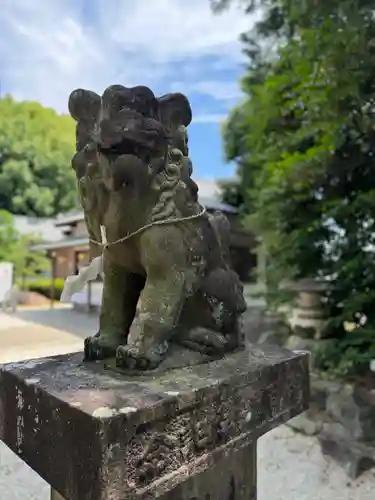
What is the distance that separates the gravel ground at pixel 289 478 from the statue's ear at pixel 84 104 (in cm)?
184

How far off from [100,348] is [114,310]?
0.09 m

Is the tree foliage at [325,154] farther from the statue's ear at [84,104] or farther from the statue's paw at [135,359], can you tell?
the statue's paw at [135,359]

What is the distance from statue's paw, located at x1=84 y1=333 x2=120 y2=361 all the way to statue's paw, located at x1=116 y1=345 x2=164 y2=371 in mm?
103

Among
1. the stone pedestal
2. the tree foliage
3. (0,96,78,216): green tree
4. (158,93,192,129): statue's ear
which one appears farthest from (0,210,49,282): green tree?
(158,93,192,129): statue's ear

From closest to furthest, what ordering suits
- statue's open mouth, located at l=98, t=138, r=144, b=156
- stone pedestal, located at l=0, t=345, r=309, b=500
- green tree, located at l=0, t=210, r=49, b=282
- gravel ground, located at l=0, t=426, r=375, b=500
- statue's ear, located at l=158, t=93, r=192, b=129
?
stone pedestal, located at l=0, t=345, r=309, b=500
statue's open mouth, located at l=98, t=138, r=144, b=156
statue's ear, located at l=158, t=93, r=192, b=129
gravel ground, located at l=0, t=426, r=375, b=500
green tree, located at l=0, t=210, r=49, b=282

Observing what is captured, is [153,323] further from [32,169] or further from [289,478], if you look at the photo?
[32,169]

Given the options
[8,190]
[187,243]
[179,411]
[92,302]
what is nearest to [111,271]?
[187,243]

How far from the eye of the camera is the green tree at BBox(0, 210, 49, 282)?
33.9ft

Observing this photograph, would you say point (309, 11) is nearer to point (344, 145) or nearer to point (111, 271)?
point (344, 145)

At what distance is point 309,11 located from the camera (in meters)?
2.21

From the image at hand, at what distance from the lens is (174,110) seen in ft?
3.01

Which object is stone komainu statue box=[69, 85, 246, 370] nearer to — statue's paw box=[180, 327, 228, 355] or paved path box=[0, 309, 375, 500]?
statue's paw box=[180, 327, 228, 355]

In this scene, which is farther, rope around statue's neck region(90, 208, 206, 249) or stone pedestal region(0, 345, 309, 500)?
rope around statue's neck region(90, 208, 206, 249)

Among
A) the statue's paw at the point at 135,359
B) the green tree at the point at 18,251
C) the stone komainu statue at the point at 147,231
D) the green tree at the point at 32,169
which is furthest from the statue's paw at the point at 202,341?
the green tree at the point at 32,169
